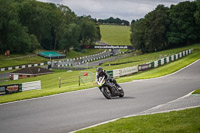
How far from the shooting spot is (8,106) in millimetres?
16656

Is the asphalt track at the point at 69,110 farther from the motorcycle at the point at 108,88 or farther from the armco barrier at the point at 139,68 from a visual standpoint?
the armco barrier at the point at 139,68

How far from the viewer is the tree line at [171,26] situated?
9400 centimetres

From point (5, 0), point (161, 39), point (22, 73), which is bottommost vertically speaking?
Answer: point (22, 73)

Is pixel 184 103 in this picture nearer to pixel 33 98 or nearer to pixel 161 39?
pixel 33 98

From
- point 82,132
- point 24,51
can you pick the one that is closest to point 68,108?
point 82,132

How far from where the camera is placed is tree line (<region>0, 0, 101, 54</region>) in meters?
89.5

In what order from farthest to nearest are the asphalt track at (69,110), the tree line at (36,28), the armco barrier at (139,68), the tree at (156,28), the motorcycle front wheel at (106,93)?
1. the tree at (156,28)
2. the tree line at (36,28)
3. the armco barrier at (139,68)
4. the motorcycle front wheel at (106,93)
5. the asphalt track at (69,110)

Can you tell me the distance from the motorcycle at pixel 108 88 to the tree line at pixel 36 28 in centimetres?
7321

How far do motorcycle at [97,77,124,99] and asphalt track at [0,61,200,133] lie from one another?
367mm

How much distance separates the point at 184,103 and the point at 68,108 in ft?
18.2

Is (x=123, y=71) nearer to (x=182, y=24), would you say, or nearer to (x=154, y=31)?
(x=154, y=31)

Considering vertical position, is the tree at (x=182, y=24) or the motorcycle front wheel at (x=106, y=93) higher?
the tree at (x=182, y=24)

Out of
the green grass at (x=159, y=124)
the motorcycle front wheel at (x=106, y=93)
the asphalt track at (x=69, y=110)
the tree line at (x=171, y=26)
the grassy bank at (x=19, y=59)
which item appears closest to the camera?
the green grass at (x=159, y=124)

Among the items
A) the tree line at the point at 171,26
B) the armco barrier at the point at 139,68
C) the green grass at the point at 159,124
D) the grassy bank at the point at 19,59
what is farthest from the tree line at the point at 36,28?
the green grass at the point at 159,124
